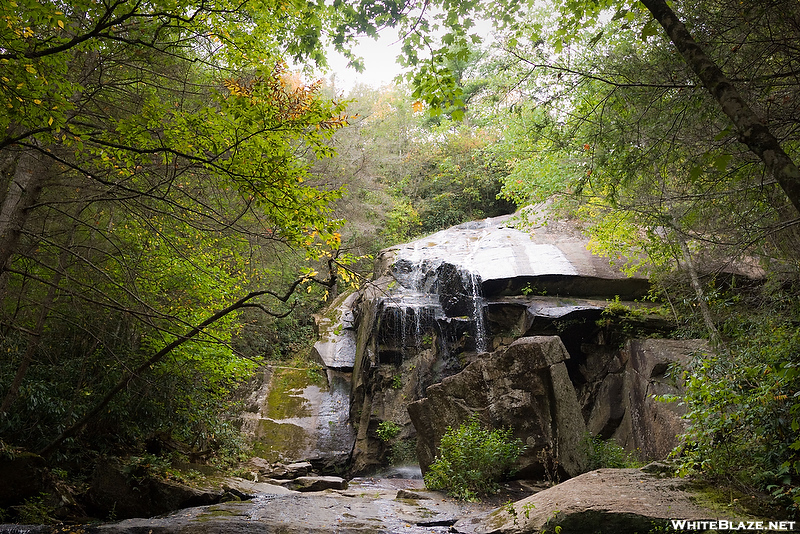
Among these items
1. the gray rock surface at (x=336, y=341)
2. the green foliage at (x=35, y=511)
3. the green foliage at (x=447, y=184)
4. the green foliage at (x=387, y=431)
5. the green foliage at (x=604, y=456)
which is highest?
the green foliage at (x=447, y=184)

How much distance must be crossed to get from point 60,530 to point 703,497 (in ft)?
21.5

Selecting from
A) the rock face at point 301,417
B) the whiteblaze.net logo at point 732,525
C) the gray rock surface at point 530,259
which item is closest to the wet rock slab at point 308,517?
the whiteblaze.net logo at point 732,525

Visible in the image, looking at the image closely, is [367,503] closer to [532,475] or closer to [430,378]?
[532,475]

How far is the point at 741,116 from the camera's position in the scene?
231 cm

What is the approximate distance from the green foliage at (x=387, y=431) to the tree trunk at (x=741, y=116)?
11060 mm

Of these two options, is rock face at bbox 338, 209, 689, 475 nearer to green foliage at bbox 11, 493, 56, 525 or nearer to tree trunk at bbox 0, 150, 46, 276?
green foliage at bbox 11, 493, 56, 525

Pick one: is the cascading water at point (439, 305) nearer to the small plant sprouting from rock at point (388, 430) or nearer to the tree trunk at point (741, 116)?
the small plant sprouting from rock at point (388, 430)

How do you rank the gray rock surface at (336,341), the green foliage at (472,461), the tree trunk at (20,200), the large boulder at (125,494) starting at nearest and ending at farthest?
the tree trunk at (20,200) → the large boulder at (125,494) → the green foliage at (472,461) → the gray rock surface at (336,341)

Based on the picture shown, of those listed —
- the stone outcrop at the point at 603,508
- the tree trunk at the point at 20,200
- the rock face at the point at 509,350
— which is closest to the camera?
the stone outcrop at the point at 603,508

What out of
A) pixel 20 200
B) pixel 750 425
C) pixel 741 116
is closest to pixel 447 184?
pixel 750 425

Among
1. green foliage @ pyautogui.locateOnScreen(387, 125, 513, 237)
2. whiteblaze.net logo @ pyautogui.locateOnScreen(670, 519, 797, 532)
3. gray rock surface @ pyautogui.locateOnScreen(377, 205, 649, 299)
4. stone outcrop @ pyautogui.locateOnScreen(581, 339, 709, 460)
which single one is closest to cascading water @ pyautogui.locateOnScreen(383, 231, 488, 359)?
gray rock surface @ pyautogui.locateOnScreen(377, 205, 649, 299)

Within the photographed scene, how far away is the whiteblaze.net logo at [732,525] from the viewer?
3.27 meters

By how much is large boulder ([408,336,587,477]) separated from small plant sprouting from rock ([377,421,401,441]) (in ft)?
12.6

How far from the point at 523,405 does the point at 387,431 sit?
203 inches
